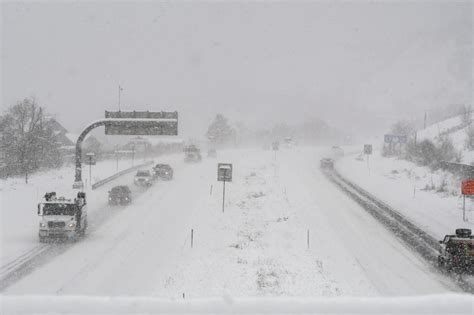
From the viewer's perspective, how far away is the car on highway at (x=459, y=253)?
19.3m

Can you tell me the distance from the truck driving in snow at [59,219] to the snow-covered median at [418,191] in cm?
2110

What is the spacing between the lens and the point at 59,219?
24141 millimetres

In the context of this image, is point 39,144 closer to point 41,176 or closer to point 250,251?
point 41,176

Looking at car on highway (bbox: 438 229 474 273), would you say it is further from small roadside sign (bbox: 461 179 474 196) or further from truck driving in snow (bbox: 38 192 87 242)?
truck driving in snow (bbox: 38 192 87 242)

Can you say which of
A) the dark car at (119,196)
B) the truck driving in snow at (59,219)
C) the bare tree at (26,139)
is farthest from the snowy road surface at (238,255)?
the bare tree at (26,139)

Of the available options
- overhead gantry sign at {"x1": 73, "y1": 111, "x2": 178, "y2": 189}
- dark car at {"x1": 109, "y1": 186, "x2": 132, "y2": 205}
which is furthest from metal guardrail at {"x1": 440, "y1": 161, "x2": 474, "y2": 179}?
dark car at {"x1": 109, "y1": 186, "x2": 132, "y2": 205}

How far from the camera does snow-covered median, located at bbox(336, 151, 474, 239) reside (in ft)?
104

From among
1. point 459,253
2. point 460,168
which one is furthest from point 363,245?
point 460,168

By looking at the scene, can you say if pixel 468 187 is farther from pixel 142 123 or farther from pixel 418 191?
pixel 142 123

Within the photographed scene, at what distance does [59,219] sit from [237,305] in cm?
2099

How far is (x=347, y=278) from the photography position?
1941 cm

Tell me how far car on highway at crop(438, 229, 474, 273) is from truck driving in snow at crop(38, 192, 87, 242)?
1859 centimetres

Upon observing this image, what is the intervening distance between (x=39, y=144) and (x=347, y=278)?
44846 millimetres

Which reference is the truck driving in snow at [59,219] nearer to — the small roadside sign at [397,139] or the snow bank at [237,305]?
the snow bank at [237,305]
